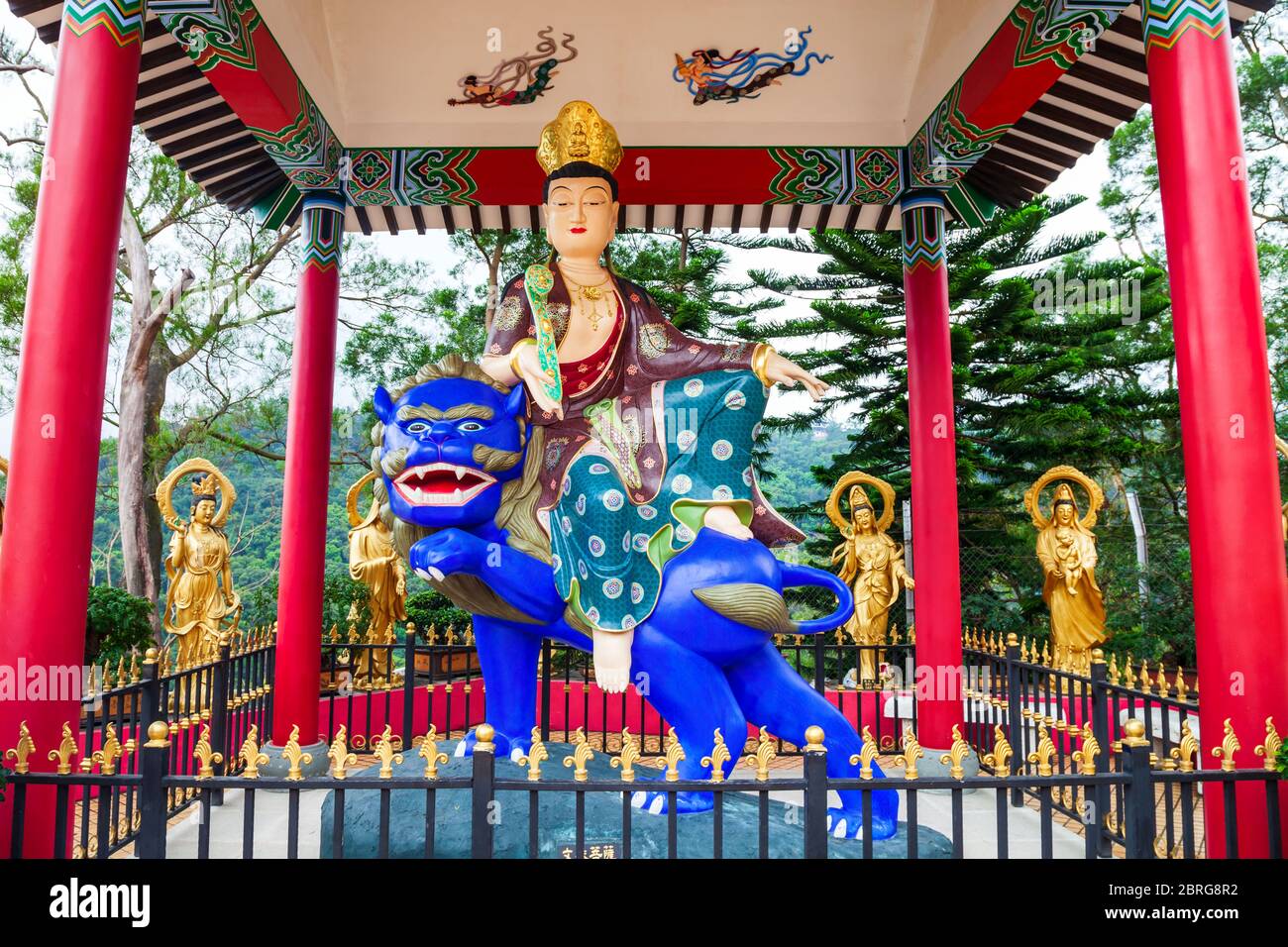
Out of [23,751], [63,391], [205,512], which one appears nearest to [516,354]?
[63,391]

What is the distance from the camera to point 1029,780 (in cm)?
304

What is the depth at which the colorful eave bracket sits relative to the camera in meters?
5.02

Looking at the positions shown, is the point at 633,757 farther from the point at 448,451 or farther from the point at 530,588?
the point at 448,451

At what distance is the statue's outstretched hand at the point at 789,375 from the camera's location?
4359 millimetres

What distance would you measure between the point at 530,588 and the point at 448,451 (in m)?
0.72

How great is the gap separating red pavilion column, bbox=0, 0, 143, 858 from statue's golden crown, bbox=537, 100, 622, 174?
192 cm

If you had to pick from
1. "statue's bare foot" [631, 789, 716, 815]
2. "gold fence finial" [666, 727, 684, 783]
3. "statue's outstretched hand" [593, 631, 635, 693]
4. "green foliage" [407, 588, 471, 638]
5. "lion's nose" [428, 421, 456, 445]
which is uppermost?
"lion's nose" [428, 421, 456, 445]

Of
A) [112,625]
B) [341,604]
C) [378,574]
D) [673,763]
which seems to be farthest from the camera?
[341,604]

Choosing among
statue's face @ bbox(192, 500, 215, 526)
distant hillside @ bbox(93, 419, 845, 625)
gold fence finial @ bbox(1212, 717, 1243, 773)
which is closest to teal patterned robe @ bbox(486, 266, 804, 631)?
A: gold fence finial @ bbox(1212, 717, 1243, 773)

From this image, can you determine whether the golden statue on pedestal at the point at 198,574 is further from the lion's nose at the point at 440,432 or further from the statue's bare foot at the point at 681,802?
the statue's bare foot at the point at 681,802

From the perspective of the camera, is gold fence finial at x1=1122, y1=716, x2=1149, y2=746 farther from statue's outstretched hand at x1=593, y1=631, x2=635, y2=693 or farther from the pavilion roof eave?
the pavilion roof eave

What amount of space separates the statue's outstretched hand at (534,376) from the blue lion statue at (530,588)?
0.12 metres

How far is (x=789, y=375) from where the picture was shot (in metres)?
4.37
